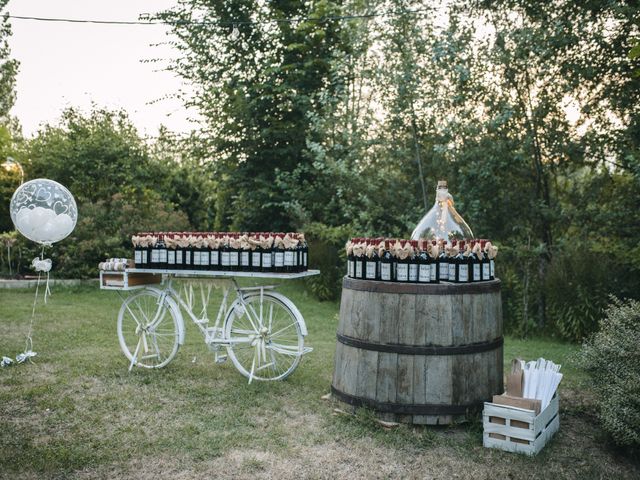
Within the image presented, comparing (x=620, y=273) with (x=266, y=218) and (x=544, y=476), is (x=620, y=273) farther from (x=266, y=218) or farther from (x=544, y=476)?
(x=266, y=218)

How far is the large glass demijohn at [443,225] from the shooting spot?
5.04 meters

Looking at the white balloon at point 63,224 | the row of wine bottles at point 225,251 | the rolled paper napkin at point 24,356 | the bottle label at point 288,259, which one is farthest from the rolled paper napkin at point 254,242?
the rolled paper napkin at point 24,356

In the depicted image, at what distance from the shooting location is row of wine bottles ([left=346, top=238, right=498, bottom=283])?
167 inches

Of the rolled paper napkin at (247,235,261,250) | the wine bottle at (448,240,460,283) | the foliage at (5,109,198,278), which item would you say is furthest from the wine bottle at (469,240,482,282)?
the foliage at (5,109,198,278)

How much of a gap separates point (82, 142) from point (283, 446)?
1327 cm

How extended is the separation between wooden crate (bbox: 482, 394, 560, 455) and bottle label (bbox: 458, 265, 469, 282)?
0.90 metres

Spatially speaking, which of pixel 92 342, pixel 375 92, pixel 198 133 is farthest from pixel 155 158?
pixel 92 342

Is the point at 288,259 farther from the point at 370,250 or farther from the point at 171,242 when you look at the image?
the point at 171,242

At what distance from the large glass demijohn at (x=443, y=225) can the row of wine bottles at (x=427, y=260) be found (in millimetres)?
639

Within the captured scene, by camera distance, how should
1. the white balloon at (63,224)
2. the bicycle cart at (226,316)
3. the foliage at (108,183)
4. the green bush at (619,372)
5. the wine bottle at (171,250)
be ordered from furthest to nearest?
the foliage at (108,183), the white balloon at (63,224), the wine bottle at (171,250), the bicycle cart at (226,316), the green bush at (619,372)

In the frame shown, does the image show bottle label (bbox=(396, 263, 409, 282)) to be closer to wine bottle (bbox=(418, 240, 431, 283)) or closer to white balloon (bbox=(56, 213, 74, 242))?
wine bottle (bbox=(418, 240, 431, 283))

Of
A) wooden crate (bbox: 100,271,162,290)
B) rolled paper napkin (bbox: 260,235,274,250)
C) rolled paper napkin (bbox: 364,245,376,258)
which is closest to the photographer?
rolled paper napkin (bbox: 364,245,376,258)

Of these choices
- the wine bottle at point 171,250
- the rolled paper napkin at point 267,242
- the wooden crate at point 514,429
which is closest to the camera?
the wooden crate at point 514,429

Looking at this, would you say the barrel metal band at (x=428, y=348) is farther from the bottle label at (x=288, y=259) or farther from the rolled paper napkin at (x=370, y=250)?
the bottle label at (x=288, y=259)
